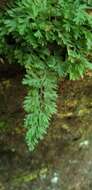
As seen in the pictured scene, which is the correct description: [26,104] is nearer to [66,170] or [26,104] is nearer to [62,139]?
[62,139]

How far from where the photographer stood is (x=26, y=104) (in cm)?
213

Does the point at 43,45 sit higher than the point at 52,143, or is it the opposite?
the point at 43,45

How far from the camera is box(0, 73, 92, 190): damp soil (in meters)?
2.49

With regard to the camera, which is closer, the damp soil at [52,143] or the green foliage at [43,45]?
the green foliage at [43,45]

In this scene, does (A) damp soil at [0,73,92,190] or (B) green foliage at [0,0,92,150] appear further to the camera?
(A) damp soil at [0,73,92,190]

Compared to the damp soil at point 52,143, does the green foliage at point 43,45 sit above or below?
above

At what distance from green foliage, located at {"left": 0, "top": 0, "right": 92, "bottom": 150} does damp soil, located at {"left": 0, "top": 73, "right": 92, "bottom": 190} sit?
0.28 m

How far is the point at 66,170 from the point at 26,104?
31.0 inches

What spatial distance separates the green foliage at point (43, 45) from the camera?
209 cm

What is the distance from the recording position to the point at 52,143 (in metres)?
2.67

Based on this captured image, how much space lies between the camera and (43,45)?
6.97ft

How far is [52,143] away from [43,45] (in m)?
0.72

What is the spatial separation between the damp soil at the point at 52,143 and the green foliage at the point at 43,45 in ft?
0.92

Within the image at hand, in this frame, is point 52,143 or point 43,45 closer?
point 43,45
